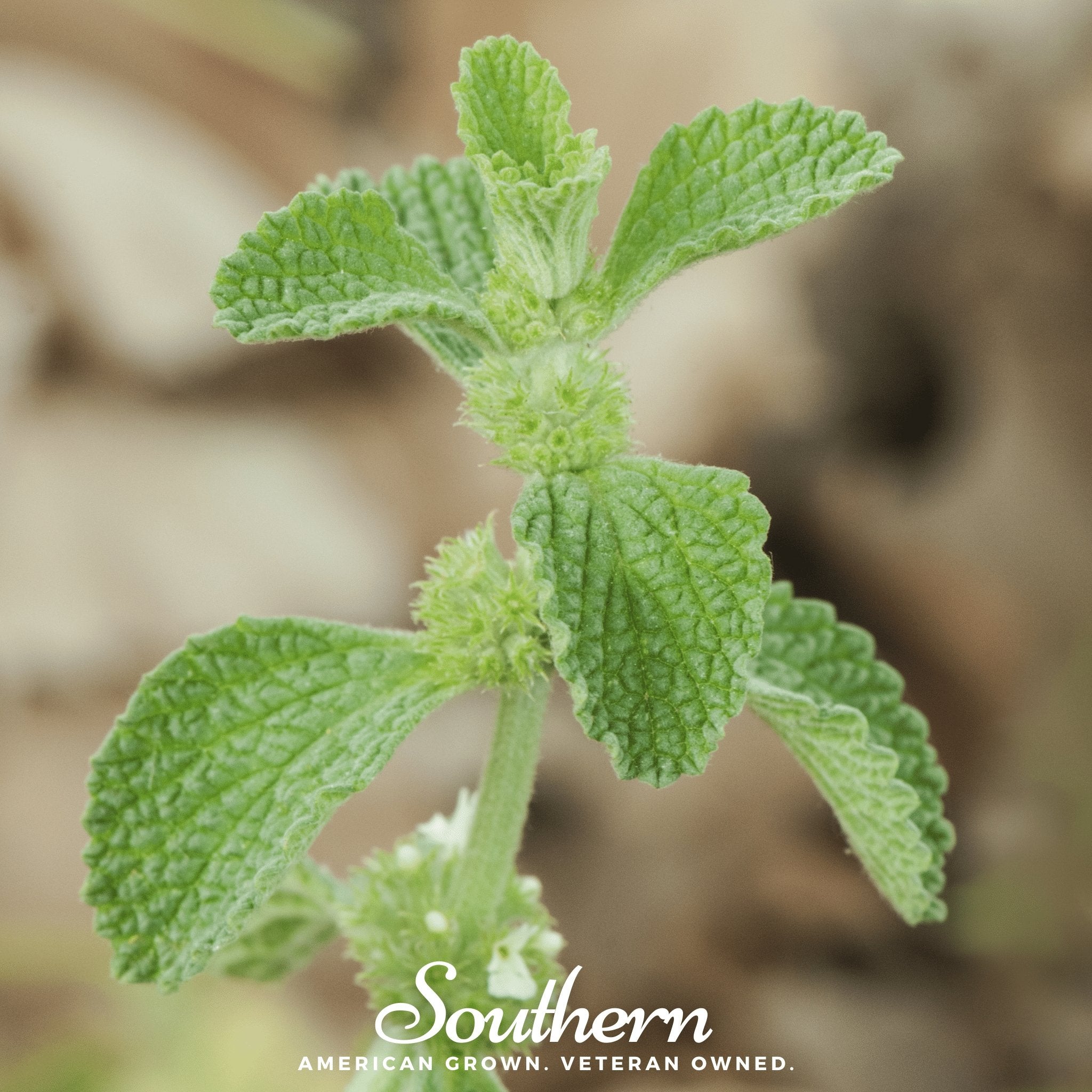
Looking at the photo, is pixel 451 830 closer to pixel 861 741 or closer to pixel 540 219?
pixel 861 741

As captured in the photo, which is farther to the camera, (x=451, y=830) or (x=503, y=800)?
(x=451, y=830)

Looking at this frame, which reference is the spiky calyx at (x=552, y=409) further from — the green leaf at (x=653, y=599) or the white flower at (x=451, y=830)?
the white flower at (x=451, y=830)

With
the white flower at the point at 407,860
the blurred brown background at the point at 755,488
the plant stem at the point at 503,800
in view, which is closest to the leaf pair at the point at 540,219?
the plant stem at the point at 503,800

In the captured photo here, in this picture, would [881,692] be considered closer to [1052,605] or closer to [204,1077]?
[204,1077]

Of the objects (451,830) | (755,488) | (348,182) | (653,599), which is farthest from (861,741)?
(755,488)

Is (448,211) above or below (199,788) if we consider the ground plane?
above

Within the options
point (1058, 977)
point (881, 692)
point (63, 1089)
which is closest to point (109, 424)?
point (63, 1089)
